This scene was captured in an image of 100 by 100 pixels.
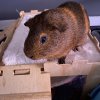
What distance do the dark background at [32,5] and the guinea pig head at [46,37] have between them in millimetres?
667

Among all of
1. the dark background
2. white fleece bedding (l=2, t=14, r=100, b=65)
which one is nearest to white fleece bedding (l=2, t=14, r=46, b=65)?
white fleece bedding (l=2, t=14, r=100, b=65)

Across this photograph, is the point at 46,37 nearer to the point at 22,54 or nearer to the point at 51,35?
the point at 51,35

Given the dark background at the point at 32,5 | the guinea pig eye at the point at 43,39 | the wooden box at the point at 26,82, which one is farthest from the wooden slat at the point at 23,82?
the dark background at the point at 32,5

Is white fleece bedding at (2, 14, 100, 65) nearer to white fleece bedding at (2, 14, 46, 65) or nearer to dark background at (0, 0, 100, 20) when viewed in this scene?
white fleece bedding at (2, 14, 46, 65)

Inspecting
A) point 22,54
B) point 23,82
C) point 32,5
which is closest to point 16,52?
point 22,54

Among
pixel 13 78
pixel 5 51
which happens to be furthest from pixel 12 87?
pixel 5 51

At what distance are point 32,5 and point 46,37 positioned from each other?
0.72 meters

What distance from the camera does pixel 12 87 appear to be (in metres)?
0.94

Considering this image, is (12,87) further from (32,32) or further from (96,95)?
(96,95)

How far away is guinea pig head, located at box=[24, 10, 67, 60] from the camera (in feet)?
3.02

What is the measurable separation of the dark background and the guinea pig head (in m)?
0.67

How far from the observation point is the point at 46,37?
93 cm

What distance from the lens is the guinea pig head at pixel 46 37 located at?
3.02 ft

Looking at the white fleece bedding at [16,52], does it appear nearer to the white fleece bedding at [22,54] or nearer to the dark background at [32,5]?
the white fleece bedding at [22,54]
